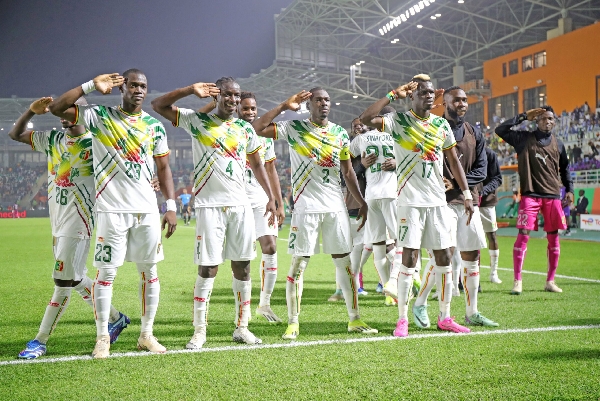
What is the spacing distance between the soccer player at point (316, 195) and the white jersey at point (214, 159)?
1.56 ft

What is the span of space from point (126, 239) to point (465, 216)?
12.4ft

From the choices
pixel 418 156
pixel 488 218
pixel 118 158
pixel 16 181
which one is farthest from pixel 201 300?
pixel 16 181

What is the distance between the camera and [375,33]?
44844 millimetres

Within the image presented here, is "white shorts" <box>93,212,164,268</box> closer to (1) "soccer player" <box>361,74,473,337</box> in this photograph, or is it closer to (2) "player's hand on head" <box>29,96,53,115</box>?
(2) "player's hand on head" <box>29,96,53,115</box>

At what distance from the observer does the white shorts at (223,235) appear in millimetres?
5340

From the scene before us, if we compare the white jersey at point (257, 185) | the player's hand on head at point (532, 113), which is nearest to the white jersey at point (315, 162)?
the white jersey at point (257, 185)

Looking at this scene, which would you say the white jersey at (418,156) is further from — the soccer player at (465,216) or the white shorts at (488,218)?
the white shorts at (488,218)

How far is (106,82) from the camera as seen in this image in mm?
4672

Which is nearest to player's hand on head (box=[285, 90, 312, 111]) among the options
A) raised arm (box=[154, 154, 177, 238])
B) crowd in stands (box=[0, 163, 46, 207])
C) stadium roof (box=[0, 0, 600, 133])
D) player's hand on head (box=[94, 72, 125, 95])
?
raised arm (box=[154, 154, 177, 238])

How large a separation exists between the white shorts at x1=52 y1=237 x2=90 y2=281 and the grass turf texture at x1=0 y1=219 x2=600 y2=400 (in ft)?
2.10

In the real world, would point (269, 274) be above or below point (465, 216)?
below

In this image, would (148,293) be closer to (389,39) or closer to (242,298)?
(242,298)

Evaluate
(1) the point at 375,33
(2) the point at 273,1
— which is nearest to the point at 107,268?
(1) the point at 375,33

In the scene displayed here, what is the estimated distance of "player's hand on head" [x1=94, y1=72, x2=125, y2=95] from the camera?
4.62 m
